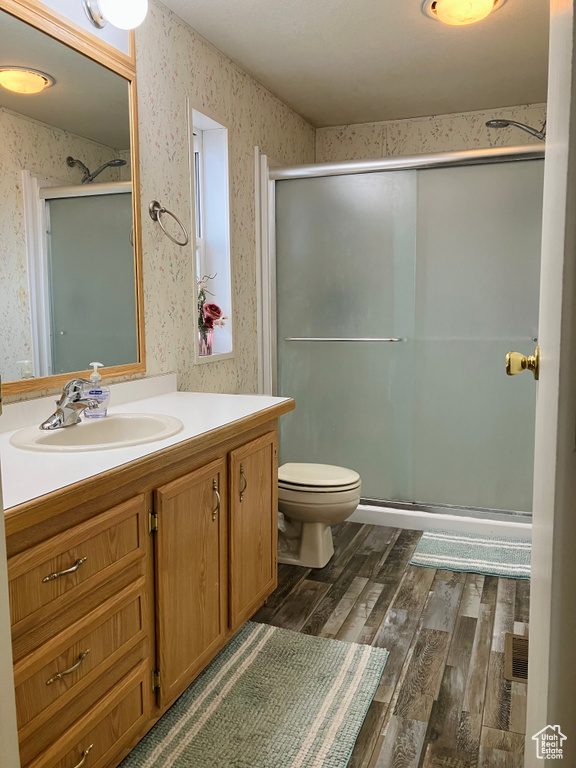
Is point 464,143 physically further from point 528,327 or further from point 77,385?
point 77,385

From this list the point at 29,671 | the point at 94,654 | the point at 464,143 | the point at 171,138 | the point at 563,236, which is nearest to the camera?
the point at 563,236

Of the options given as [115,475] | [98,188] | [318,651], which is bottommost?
[318,651]

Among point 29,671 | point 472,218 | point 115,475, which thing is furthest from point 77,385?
point 472,218

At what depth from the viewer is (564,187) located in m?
0.66

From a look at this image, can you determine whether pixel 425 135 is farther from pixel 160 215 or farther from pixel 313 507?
pixel 313 507

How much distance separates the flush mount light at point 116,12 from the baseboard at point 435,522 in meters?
2.45

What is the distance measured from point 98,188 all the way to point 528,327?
82.4 inches

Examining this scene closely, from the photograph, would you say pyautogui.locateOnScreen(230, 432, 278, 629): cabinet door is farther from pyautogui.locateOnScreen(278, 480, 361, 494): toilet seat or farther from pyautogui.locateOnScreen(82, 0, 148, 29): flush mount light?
pyautogui.locateOnScreen(82, 0, 148, 29): flush mount light

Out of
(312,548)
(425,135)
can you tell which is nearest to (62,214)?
(312,548)

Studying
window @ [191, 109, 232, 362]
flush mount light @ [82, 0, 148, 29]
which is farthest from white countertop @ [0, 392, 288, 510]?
flush mount light @ [82, 0, 148, 29]

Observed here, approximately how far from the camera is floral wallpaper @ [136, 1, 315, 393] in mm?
2426

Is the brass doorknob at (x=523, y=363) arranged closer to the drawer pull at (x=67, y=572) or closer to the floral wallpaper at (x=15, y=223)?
the drawer pull at (x=67, y=572)

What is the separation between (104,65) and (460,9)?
4.59ft

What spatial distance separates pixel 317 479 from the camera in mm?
2730
